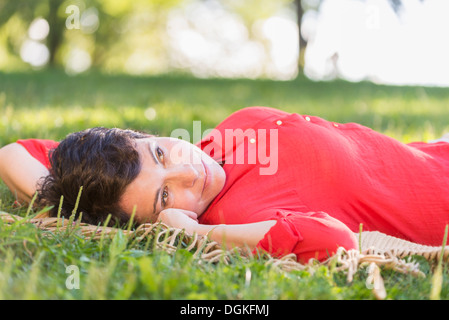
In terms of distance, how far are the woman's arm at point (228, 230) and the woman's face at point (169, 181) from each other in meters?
0.10

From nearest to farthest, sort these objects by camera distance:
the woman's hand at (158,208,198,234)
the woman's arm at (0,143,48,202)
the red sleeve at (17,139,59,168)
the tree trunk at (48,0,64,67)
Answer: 1. the woman's hand at (158,208,198,234)
2. the woman's arm at (0,143,48,202)
3. the red sleeve at (17,139,59,168)
4. the tree trunk at (48,0,64,67)

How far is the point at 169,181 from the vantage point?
6.88 feet

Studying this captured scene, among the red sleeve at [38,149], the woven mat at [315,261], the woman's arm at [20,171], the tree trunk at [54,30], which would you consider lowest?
the woven mat at [315,261]

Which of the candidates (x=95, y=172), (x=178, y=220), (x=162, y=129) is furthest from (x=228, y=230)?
(x=162, y=129)

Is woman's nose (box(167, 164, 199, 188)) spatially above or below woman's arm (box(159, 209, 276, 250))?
above

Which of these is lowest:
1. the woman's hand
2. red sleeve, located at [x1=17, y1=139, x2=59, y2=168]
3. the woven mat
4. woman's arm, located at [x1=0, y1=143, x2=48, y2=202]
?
the woven mat

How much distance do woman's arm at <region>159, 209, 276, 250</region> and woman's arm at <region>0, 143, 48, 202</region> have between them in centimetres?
85

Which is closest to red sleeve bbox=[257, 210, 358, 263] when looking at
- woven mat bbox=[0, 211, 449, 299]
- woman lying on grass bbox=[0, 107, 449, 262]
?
woven mat bbox=[0, 211, 449, 299]

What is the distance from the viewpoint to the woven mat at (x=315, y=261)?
163cm

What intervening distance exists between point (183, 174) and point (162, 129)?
2.02 meters

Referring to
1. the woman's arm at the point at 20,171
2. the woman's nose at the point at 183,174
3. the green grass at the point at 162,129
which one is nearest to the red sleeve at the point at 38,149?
the woman's arm at the point at 20,171

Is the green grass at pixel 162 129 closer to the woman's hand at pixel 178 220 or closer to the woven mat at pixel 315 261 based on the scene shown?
the woven mat at pixel 315 261

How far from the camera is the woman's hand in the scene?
198cm

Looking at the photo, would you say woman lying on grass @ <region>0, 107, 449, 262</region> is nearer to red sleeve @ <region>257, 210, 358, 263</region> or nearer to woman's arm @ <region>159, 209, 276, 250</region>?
woman's arm @ <region>159, 209, 276, 250</region>
